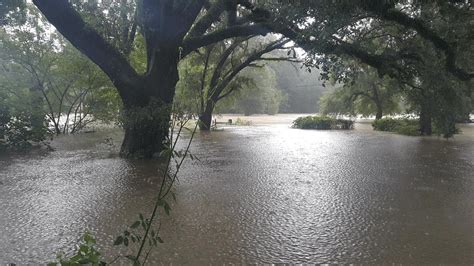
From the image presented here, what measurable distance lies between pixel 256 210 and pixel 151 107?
4676 millimetres

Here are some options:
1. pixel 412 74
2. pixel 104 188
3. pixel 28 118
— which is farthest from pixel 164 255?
pixel 28 118

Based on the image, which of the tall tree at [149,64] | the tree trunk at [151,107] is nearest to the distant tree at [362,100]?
the tall tree at [149,64]

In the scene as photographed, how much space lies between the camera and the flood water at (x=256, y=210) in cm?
344

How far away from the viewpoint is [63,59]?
628 inches

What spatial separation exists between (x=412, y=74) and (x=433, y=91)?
690 millimetres

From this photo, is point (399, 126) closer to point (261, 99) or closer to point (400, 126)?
point (400, 126)

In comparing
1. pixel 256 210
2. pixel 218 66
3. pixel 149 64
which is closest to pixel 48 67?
pixel 218 66

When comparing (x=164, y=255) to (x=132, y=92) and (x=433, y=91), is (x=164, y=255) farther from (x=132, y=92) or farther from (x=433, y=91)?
(x=433, y=91)

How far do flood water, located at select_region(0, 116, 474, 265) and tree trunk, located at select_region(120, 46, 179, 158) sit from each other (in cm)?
69

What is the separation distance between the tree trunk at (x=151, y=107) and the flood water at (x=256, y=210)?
0.69 m

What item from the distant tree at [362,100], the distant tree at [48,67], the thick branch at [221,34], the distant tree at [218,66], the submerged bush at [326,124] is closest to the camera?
the thick branch at [221,34]

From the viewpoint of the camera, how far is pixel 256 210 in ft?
15.8

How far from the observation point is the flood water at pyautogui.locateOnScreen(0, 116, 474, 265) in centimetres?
344

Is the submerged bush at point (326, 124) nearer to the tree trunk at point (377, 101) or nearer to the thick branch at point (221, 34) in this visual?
the tree trunk at point (377, 101)
